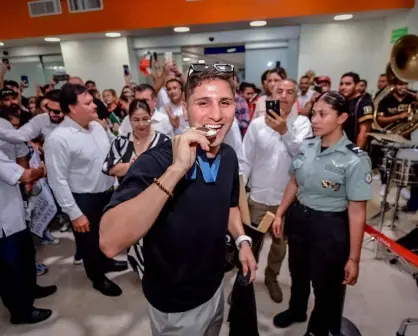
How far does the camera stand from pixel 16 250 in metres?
2.04

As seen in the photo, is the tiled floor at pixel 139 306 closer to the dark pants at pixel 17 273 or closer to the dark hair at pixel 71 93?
the dark pants at pixel 17 273

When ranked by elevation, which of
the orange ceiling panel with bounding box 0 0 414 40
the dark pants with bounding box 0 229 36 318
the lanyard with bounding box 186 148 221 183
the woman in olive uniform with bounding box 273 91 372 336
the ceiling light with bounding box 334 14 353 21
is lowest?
the dark pants with bounding box 0 229 36 318

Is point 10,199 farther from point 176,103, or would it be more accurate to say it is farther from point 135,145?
point 176,103

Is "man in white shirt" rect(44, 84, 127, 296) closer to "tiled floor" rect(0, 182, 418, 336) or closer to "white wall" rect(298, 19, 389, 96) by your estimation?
"tiled floor" rect(0, 182, 418, 336)

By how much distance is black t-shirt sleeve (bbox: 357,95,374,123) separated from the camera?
3.83 m

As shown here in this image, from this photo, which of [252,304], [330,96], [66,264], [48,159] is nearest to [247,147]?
[330,96]

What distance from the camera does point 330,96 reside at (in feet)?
5.61

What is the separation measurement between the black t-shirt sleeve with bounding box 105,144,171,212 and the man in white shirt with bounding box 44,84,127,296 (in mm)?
1432

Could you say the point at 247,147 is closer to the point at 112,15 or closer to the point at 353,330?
the point at 353,330

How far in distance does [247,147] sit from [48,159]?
1.48 meters

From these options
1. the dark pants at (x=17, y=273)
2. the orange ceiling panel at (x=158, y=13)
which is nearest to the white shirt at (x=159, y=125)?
the dark pants at (x=17, y=273)

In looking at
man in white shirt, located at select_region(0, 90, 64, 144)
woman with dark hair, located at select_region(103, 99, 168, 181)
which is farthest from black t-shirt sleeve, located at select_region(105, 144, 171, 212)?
man in white shirt, located at select_region(0, 90, 64, 144)

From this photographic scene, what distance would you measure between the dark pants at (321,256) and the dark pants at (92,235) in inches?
59.5

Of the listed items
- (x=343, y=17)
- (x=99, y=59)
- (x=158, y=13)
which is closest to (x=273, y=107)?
(x=158, y=13)
